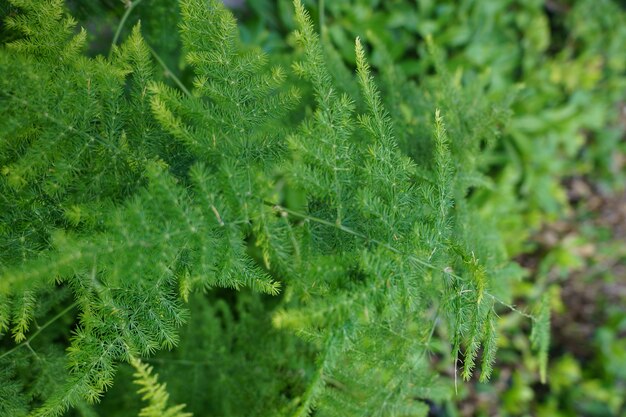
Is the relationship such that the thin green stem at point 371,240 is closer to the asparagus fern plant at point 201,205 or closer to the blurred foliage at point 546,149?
the asparagus fern plant at point 201,205

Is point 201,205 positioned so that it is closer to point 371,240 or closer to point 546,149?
point 371,240

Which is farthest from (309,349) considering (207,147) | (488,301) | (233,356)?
(207,147)

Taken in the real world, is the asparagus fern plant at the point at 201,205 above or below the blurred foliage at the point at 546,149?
below

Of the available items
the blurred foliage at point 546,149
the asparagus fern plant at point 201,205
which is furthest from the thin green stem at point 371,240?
the blurred foliage at point 546,149

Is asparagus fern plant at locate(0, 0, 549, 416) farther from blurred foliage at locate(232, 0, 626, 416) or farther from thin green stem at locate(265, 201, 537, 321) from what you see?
blurred foliage at locate(232, 0, 626, 416)

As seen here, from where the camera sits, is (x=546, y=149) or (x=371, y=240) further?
(x=546, y=149)

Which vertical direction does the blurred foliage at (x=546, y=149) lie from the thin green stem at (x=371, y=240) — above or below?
above

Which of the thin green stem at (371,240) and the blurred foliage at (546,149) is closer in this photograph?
the thin green stem at (371,240)

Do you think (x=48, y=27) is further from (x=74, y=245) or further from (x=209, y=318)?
(x=209, y=318)

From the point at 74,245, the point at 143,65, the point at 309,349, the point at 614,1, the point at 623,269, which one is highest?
the point at 614,1

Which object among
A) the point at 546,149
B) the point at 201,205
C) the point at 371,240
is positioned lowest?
the point at 201,205

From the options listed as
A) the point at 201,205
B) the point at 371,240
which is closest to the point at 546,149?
the point at 371,240
